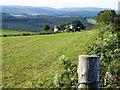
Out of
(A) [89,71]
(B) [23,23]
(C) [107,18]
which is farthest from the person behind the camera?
(B) [23,23]

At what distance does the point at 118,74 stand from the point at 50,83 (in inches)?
103

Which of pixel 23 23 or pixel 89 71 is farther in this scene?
pixel 23 23

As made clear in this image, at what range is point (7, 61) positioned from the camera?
18094 mm

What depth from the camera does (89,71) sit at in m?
2.37

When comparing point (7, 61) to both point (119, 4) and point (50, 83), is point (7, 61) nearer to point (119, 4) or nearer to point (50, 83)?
point (50, 83)

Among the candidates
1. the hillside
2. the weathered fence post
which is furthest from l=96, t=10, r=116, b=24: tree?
the weathered fence post

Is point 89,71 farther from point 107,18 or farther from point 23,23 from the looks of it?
point 23,23

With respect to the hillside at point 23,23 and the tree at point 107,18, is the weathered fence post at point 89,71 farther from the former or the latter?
the hillside at point 23,23

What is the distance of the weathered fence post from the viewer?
237cm

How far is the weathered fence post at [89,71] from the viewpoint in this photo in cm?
237

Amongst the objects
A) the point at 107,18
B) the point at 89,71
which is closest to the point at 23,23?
the point at 107,18

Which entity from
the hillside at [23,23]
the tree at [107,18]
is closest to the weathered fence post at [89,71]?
the tree at [107,18]

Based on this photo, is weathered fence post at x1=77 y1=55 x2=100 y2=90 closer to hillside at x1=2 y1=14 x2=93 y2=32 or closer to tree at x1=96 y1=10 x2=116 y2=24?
tree at x1=96 y1=10 x2=116 y2=24

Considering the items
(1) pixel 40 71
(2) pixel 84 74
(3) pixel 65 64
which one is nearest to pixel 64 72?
(3) pixel 65 64
